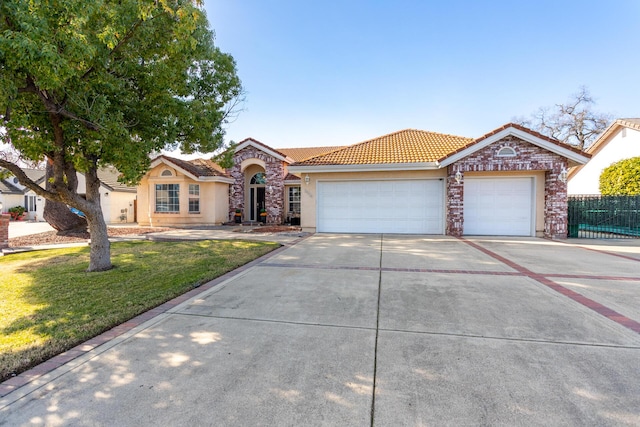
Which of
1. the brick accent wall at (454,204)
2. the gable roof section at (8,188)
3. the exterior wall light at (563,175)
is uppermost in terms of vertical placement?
the gable roof section at (8,188)

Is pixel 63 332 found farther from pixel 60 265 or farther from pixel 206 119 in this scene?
pixel 206 119

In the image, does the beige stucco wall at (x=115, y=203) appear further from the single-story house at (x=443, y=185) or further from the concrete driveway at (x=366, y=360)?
the concrete driveway at (x=366, y=360)

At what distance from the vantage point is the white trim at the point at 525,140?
11359 millimetres

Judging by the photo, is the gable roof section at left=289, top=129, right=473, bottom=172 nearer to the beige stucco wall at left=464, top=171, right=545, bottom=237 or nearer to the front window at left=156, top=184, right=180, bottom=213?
the beige stucco wall at left=464, top=171, right=545, bottom=237

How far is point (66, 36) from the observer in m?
4.48

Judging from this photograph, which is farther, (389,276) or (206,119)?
(206,119)

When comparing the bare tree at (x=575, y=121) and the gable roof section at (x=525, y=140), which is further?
the bare tree at (x=575, y=121)

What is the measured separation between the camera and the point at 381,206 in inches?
523

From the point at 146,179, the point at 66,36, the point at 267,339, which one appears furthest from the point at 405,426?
the point at 146,179

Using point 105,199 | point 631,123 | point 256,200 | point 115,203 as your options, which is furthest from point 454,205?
point 105,199

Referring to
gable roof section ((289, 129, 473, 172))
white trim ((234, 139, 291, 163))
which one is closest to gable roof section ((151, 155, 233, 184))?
white trim ((234, 139, 291, 163))

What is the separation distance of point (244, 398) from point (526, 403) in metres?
2.25

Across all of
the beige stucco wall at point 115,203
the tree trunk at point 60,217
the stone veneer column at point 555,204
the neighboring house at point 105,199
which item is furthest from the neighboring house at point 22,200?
the stone veneer column at point 555,204

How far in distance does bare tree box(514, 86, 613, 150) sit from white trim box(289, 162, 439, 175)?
1306 inches
